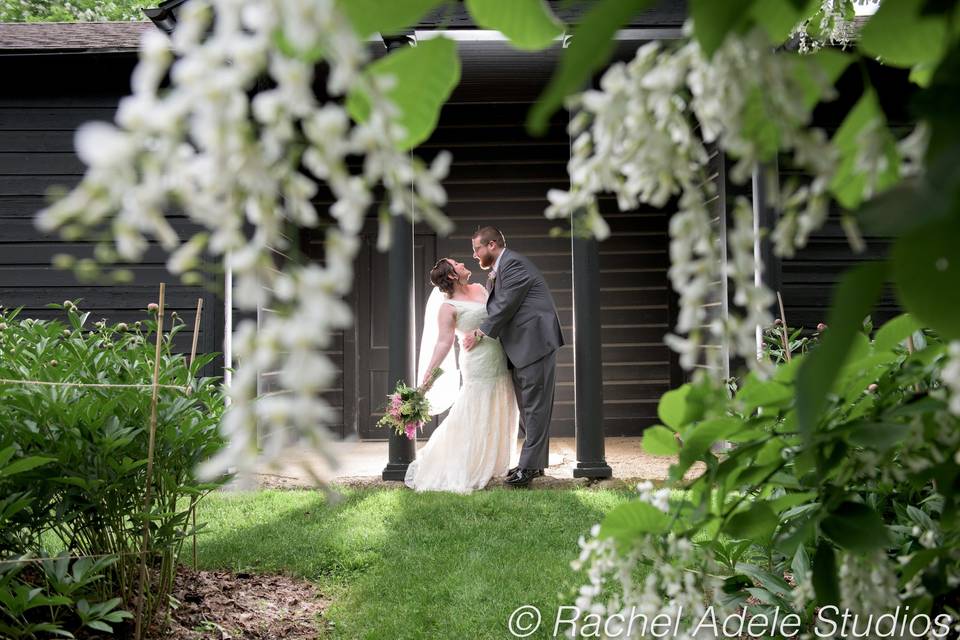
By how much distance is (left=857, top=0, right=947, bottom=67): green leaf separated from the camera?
0.55 meters

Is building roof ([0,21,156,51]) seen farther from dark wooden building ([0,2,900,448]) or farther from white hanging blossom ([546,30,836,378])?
white hanging blossom ([546,30,836,378])

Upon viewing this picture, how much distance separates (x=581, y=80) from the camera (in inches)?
15.9

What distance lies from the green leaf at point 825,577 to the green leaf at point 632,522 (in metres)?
0.16

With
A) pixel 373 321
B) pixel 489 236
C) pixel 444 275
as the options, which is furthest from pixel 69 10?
pixel 489 236

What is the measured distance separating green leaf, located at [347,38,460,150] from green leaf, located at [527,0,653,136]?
12cm

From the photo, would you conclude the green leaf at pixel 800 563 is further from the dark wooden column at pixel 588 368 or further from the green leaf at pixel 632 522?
the dark wooden column at pixel 588 368

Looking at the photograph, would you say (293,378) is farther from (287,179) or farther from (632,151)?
(632,151)

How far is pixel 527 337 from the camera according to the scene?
19.9 feet

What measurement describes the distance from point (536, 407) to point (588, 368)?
0.51 metres

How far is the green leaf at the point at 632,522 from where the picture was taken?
0.87 m

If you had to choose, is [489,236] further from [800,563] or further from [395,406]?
[800,563]

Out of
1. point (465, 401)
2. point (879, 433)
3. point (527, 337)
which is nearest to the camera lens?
point (879, 433)

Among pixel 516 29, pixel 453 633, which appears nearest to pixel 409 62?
pixel 516 29

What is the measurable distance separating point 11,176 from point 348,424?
12.9ft
